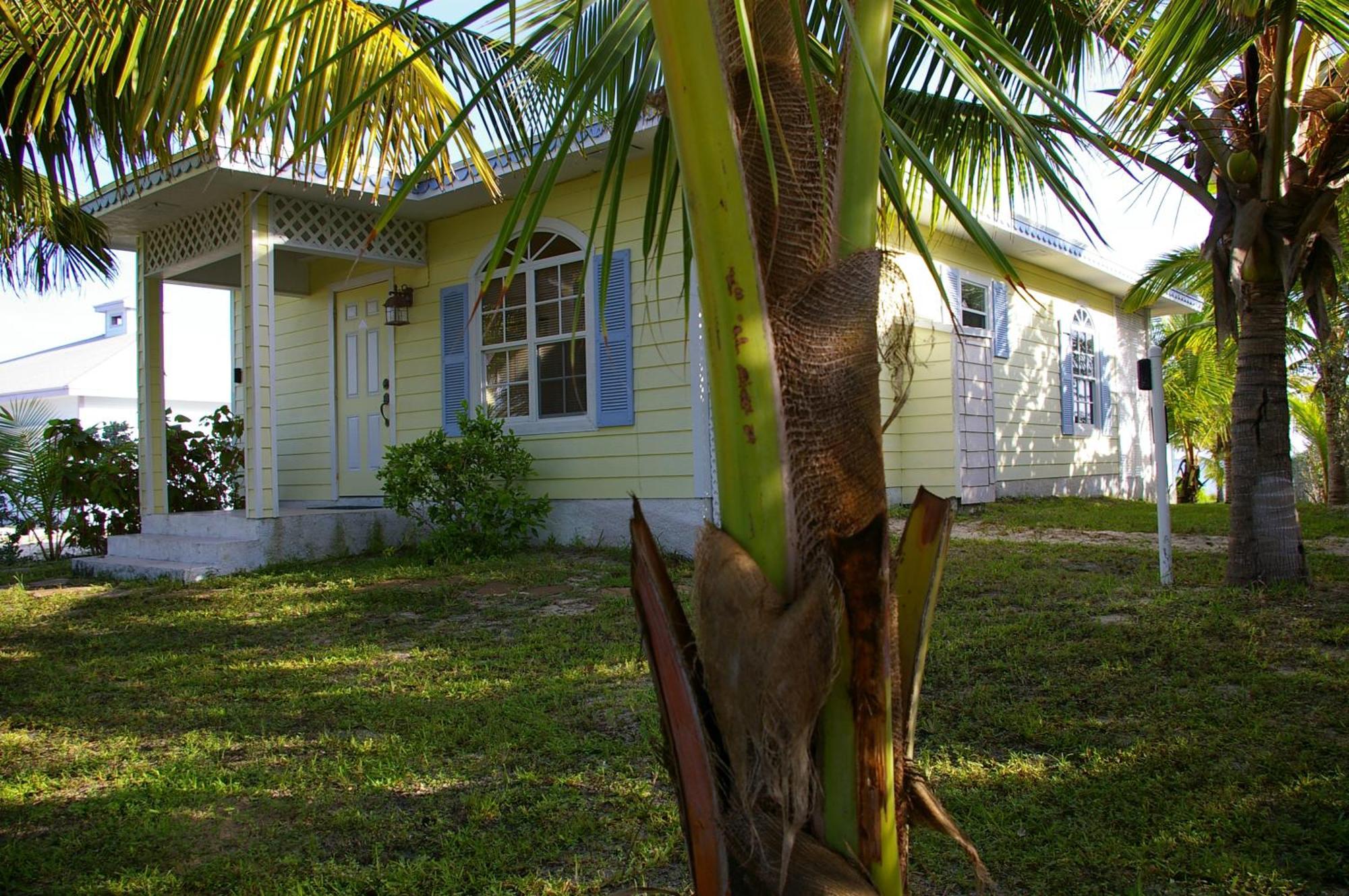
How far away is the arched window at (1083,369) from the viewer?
48.3ft

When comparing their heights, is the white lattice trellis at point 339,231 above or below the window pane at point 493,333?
above

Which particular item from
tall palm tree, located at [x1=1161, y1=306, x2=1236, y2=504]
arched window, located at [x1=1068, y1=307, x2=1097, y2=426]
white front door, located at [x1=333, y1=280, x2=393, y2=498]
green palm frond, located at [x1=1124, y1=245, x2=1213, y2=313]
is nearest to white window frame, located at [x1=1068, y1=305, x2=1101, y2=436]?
arched window, located at [x1=1068, y1=307, x2=1097, y2=426]

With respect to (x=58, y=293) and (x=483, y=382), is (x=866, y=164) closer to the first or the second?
(x=483, y=382)

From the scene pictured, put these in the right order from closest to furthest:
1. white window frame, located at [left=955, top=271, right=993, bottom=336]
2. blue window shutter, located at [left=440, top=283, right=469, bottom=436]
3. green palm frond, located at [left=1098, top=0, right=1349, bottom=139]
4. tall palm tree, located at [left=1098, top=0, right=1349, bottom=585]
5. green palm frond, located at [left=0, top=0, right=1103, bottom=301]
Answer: green palm frond, located at [left=0, top=0, right=1103, bottom=301]
green palm frond, located at [left=1098, top=0, right=1349, bottom=139]
tall palm tree, located at [left=1098, top=0, right=1349, bottom=585]
blue window shutter, located at [left=440, top=283, right=469, bottom=436]
white window frame, located at [left=955, top=271, right=993, bottom=336]

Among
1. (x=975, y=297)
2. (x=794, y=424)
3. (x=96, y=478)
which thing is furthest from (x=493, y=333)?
(x=794, y=424)

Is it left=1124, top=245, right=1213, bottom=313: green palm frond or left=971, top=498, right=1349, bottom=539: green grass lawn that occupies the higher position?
left=1124, top=245, right=1213, bottom=313: green palm frond

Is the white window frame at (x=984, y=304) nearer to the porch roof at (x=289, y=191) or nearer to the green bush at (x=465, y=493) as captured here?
the porch roof at (x=289, y=191)

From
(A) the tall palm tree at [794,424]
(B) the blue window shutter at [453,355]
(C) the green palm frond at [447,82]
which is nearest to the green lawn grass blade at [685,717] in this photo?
(A) the tall palm tree at [794,424]

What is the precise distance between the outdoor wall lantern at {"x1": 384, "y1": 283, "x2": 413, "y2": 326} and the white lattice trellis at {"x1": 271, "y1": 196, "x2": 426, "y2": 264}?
389mm

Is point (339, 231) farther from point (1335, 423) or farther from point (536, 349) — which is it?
point (1335, 423)

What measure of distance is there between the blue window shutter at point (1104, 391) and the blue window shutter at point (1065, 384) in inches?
54.8

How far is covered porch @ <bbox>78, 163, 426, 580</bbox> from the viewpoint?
29.1 ft

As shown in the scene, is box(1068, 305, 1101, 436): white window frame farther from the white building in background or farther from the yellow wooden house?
the white building in background

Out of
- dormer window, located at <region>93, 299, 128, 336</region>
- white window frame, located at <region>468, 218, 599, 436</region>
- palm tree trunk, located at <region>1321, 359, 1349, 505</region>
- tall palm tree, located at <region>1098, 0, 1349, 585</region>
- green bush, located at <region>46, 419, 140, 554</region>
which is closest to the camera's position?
tall palm tree, located at <region>1098, 0, 1349, 585</region>
